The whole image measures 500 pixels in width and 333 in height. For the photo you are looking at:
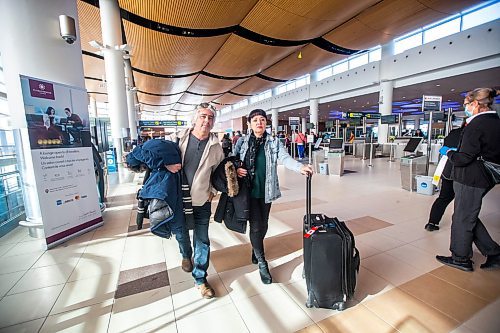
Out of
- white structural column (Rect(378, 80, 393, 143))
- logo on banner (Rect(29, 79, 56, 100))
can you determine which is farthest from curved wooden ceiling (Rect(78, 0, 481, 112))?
logo on banner (Rect(29, 79, 56, 100))

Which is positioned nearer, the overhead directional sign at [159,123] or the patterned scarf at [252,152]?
the patterned scarf at [252,152]

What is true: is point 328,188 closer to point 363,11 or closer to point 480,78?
point 363,11

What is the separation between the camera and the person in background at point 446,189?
2.42 meters

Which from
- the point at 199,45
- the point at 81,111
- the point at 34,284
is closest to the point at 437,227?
the point at 34,284

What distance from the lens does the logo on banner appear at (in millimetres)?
2531

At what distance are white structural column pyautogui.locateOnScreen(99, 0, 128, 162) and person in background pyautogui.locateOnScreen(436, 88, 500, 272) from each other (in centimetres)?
753

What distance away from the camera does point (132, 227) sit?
129 inches

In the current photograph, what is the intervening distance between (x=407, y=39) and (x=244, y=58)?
8.76 meters

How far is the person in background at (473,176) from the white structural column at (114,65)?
7529 mm

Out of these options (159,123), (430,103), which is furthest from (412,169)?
(159,123)

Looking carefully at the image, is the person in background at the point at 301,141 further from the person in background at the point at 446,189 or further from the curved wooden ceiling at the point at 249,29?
the person in background at the point at 446,189

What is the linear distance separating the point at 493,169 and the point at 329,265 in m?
1.49

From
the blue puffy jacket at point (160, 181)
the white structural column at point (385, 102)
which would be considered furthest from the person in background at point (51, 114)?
the white structural column at point (385, 102)

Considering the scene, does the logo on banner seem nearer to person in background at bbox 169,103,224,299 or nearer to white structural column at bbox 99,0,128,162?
person in background at bbox 169,103,224,299
